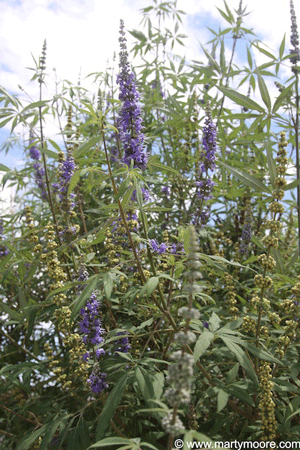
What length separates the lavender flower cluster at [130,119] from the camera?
2682mm

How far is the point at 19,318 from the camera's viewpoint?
314cm

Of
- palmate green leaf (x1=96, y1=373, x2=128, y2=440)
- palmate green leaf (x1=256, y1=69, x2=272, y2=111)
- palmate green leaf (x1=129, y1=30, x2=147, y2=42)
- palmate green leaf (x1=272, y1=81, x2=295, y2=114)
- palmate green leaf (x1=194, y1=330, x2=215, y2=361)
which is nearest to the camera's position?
palmate green leaf (x1=194, y1=330, x2=215, y2=361)

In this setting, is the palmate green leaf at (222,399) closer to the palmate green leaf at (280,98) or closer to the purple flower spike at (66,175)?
the purple flower spike at (66,175)

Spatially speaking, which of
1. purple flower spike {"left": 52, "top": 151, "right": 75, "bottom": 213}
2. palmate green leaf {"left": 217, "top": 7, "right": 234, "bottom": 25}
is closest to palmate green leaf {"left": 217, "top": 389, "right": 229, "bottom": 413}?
purple flower spike {"left": 52, "top": 151, "right": 75, "bottom": 213}

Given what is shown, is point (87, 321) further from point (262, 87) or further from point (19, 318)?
point (262, 87)

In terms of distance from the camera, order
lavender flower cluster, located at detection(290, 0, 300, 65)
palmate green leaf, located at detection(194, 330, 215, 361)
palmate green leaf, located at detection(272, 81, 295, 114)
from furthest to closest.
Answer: lavender flower cluster, located at detection(290, 0, 300, 65) → palmate green leaf, located at detection(272, 81, 295, 114) → palmate green leaf, located at detection(194, 330, 215, 361)

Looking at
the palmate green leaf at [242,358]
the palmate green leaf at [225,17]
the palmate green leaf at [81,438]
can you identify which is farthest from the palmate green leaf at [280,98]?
the palmate green leaf at [81,438]

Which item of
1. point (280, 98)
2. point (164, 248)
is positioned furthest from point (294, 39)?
point (164, 248)

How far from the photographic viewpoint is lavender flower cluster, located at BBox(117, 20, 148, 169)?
8.80ft

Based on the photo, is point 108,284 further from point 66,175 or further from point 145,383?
point 66,175

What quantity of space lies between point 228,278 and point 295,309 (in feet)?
2.18

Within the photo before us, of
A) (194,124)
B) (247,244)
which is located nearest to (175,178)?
(194,124)

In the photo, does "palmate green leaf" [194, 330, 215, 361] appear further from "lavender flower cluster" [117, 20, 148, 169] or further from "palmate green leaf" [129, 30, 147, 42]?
"palmate green leaf" [129, 30, 147, 42]

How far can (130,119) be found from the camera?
2.74m
